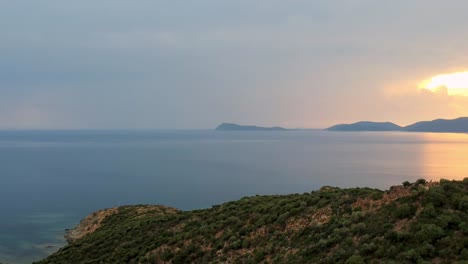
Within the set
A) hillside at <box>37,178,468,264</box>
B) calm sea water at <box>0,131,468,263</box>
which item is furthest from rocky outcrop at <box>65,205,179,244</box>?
hillside at <box>37,178,468,264</box>

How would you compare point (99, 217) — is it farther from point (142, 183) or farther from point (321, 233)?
point (142, 183)

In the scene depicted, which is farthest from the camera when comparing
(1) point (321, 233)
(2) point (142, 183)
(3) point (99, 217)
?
(2) point (142, 183)

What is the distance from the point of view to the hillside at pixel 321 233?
48.0 feet

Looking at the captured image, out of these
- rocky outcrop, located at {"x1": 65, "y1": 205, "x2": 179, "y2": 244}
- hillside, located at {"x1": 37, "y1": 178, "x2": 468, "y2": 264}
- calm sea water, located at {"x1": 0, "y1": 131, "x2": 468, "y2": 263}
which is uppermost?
hillside, located at {"x1": 37, "y1": 178, "x2": 468, "y2": 264}

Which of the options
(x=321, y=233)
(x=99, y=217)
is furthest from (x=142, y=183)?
(x=321, y=233)

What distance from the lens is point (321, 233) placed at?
19.1 meters

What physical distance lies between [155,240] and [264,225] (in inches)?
422

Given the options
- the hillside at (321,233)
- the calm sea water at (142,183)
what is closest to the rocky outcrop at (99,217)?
the calm sea water at (142,183)

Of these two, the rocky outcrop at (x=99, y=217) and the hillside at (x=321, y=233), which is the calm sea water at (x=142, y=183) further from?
the hillside at (x=321, y=233)

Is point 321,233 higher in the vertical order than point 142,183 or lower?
higher

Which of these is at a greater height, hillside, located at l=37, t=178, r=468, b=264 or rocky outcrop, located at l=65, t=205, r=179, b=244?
hillside, located at l=37, t=178, r=468, b=264

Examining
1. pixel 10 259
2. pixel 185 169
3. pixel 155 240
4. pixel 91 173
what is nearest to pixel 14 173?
pixel 91 173

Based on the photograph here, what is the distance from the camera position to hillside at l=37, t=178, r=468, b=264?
14.6 metres

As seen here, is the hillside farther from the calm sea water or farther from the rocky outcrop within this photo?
the calm sea water
